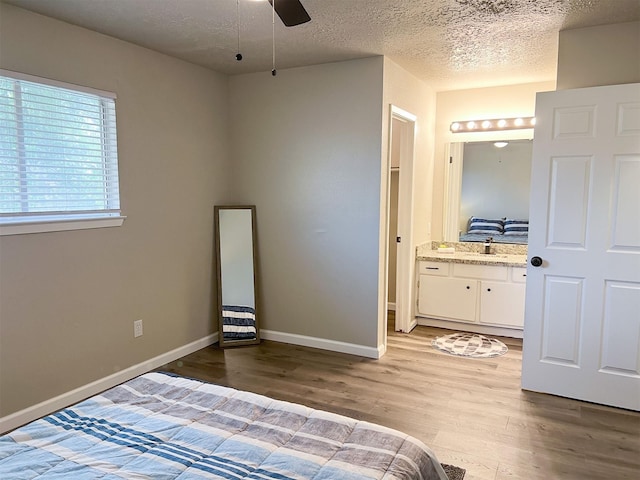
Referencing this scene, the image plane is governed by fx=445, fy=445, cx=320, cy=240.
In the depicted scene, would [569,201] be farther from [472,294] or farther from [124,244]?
[124,244]

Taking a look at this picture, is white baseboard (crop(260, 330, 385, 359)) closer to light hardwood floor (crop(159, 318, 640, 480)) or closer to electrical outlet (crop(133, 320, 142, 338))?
light hardwood floor (crop(159, 318, 640, 480))

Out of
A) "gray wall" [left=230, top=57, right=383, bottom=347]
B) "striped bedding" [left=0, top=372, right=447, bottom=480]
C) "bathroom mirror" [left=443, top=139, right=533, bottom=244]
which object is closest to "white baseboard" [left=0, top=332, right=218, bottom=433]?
"gray wall" [left=230, top=57, right=383, bottom=347]

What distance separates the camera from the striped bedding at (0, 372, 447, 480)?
143 cm

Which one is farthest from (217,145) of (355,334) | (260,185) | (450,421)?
(450,421)

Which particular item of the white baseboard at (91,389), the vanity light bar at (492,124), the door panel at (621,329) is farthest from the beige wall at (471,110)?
the white baseboard at (91,389)

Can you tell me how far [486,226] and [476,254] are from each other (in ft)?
1.11

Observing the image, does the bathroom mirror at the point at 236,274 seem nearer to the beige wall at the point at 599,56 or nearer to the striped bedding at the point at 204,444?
the striped bedding at the point at 204,444

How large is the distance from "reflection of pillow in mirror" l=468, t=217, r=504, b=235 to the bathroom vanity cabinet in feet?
2.00

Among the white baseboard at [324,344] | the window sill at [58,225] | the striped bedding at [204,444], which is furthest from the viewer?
the white baseboard at [324,344]

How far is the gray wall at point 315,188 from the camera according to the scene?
3828mm

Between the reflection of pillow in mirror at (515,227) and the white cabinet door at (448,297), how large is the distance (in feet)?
2.51

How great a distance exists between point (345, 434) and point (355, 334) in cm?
234

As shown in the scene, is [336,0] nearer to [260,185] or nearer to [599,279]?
[260,185]

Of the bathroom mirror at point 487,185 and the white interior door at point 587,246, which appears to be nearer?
the white interior door at point 587,246
